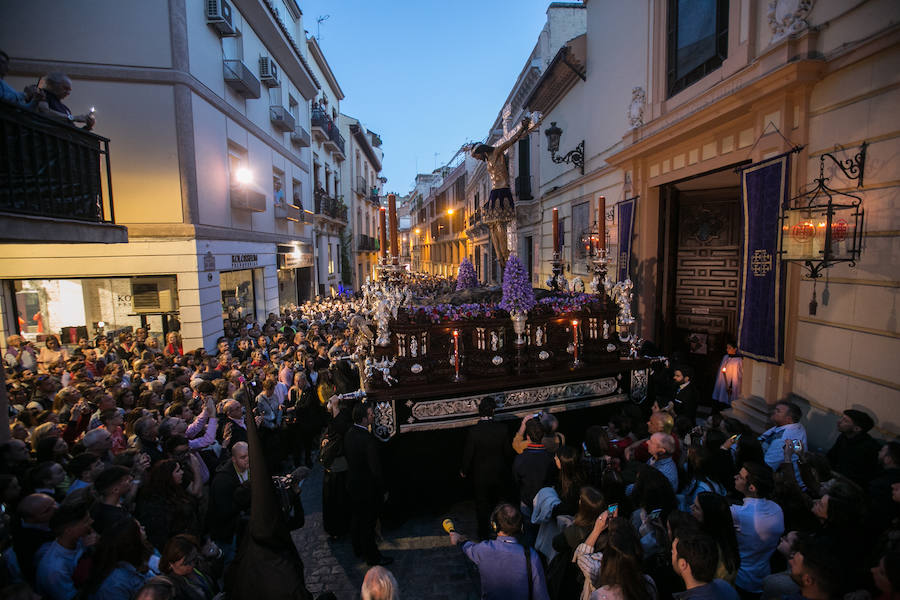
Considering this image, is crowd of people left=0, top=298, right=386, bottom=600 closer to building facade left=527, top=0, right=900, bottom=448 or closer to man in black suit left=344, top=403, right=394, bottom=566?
man in black suit left=344, top=403, right=394, bottom=566

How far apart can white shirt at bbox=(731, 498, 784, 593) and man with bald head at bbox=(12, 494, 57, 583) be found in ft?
17.1

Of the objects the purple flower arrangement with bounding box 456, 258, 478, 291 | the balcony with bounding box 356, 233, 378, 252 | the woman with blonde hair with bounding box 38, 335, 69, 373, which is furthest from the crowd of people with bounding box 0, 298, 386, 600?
the balcony with bounding box 356, 233, 378, 252

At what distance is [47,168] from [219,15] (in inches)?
320

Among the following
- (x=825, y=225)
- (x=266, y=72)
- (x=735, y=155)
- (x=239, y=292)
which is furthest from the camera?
(x=266, y=72)

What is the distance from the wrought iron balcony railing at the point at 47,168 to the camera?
5.05 metres

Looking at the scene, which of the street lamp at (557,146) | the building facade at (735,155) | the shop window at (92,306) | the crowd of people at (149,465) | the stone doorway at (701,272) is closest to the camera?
the crowd of people at (149,465)

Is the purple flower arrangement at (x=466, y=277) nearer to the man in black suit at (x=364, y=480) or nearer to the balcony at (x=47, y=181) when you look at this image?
the man in black suit at (x=364, y=480)

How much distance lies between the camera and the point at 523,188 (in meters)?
18.0

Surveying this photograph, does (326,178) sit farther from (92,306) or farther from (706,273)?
(706,273)

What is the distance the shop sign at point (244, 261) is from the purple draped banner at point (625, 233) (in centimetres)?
1094

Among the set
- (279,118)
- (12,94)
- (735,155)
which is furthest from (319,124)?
(735,155)

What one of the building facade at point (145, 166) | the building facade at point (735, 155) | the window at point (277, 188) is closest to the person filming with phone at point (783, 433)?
the building facade at point (735, 155)

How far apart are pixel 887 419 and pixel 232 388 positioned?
8159 millimetres

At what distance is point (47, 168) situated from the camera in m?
5.69
